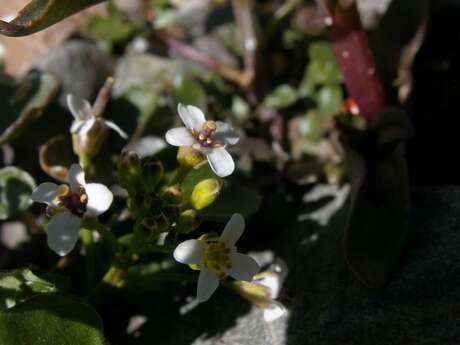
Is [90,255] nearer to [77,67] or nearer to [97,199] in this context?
[97,199]

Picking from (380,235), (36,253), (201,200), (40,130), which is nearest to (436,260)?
(380,235)

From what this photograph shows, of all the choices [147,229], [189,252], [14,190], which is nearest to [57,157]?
[14,190]

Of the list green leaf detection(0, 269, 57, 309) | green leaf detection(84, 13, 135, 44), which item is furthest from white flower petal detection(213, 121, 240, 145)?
green leaf detection(84, 13, 135, 44)

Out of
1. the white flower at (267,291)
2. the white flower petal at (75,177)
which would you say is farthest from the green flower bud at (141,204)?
the white flower at (267,291)

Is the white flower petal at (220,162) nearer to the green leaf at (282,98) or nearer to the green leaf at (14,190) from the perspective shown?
the green leaf at (14,190)

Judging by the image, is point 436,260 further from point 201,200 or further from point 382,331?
point 201,200
